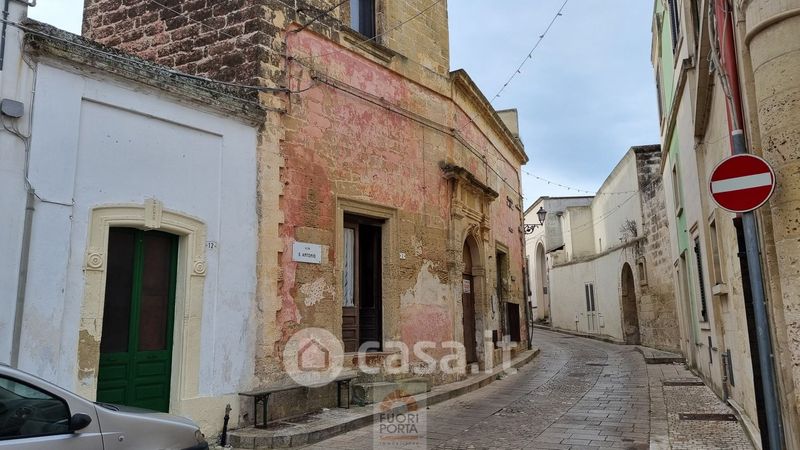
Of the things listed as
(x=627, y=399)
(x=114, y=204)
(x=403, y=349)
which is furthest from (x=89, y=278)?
(x=627, y=399)

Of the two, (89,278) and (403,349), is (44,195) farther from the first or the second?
(403,349)

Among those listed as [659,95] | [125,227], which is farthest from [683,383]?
[125,227]

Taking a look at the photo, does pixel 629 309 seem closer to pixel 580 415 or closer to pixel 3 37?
pixel 580 415

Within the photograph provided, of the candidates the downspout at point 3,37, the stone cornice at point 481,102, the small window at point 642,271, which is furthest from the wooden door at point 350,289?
the small window at point 642,271

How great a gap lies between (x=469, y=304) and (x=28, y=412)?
963cm

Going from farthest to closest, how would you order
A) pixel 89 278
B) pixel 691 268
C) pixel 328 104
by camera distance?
1. pixel 691 268
2. pixel 328 104
3. pixel 89 278

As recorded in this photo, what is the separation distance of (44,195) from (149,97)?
62.3 inches

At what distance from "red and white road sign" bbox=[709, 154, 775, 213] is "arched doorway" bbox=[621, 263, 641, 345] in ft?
54.7

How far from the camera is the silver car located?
334 centimetres

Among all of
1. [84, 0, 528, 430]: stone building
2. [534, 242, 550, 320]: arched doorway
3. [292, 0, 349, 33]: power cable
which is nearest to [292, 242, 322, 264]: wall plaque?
[84, 0, 528, 430]: stone building

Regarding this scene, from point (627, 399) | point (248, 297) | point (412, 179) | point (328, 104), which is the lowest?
point (627, 399)

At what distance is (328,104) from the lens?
28.9 feet

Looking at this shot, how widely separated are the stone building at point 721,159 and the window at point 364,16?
4949 mm

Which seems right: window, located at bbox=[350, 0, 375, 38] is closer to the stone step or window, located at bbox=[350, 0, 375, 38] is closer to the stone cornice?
the stone cornice
